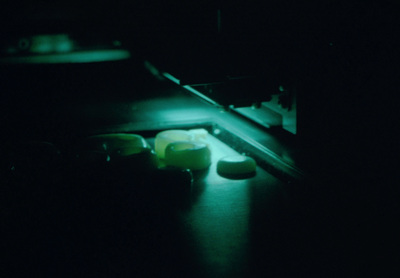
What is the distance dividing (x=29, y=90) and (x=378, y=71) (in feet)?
5.18

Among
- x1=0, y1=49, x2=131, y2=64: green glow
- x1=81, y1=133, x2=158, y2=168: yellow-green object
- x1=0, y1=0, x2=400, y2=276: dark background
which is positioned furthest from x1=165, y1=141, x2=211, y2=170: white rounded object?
x1=0, y1=49, x2=131, y2=64: green glow

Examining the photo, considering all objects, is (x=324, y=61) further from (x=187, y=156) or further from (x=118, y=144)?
(x=118, y=144)

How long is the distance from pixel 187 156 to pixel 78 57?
1.19m

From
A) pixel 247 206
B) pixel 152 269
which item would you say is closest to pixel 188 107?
pixel 247 206

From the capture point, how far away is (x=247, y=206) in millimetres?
974

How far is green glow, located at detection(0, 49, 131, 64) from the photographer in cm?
206

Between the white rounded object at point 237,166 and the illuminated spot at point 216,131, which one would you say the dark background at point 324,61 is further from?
the illuminated spot at point 216,131

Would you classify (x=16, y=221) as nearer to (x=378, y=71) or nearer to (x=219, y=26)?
(x=219, y=26)

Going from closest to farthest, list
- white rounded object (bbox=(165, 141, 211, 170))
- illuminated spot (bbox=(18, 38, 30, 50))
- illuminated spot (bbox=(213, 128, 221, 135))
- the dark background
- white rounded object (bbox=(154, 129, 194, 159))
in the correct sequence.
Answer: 1. the dark background
2. white rounded object (bbox=(165, 141, 211, 170))
3. white rounded object (bbox=(154, 129, 194, 159))
4. illuminated spot (bbox=(213, 128, 221, 135))
5. illuminated spot (bbox=(18, 38, 30, 50))

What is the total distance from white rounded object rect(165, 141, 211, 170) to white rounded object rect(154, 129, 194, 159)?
0.10 meters

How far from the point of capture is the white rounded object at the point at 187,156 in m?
1.22

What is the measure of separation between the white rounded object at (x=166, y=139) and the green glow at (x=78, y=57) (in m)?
0.94

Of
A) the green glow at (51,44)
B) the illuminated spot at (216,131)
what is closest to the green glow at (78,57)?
the green glow at (51,44)

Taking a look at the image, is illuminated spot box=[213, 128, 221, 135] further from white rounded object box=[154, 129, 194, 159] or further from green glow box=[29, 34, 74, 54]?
green glow box=[29, 34, 74, 54]
